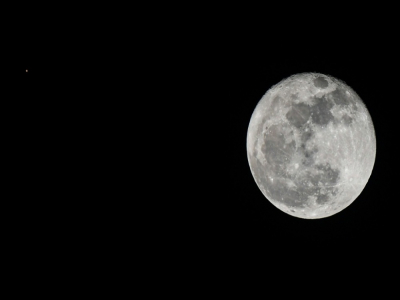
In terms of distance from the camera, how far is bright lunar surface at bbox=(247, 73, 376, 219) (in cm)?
360

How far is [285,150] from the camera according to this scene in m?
3.69

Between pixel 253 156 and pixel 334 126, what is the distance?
934 millimetres

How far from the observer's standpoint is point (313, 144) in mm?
3576

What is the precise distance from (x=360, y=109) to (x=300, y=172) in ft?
3.24

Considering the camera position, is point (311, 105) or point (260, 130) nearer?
point (311, 105)

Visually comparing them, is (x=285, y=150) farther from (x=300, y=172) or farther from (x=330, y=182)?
(x=330, y=182)

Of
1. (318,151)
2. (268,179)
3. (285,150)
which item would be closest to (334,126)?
(318,151)

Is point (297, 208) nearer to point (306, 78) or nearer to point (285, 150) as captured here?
point (285, 150)

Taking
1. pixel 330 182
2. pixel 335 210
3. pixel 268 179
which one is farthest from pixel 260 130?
pixel 335 210

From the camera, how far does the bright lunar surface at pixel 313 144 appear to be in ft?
11.8

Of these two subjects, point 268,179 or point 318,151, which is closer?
point 318,151

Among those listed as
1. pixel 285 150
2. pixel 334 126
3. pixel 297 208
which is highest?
pixel 334 126

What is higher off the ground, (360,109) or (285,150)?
(360,109)

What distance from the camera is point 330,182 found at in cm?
370
